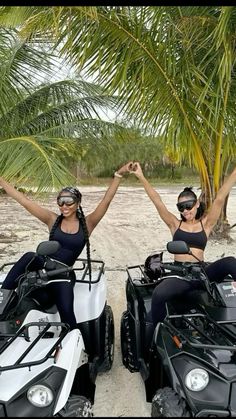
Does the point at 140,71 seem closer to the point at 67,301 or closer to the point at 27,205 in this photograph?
the point at 27,205

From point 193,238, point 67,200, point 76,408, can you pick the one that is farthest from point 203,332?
point 67,200

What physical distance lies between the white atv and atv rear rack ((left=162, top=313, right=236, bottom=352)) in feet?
2.08

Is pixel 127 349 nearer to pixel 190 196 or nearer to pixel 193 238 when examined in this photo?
pixel 193 238

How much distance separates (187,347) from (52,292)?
3.99 feet

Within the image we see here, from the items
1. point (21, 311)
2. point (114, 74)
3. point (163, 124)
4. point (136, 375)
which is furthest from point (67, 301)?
point (163, 124)

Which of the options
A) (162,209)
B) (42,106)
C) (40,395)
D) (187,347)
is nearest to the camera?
(40,395)

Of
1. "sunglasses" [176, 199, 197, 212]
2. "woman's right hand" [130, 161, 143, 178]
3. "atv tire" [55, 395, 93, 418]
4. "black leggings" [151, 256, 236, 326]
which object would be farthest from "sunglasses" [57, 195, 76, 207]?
"atv tire" [55, 395, 93, 418]

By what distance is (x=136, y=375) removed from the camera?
154 inches

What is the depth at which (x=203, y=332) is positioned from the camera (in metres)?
2.86

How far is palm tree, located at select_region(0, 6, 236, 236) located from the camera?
3.96m

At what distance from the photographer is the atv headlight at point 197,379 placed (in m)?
2.40

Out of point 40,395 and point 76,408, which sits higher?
point 40,395

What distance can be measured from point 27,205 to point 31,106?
5.86 m

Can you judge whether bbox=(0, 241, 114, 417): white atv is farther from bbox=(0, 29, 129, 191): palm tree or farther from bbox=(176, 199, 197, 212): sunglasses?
bbox=(0, 29, 129, 191): palm tree
